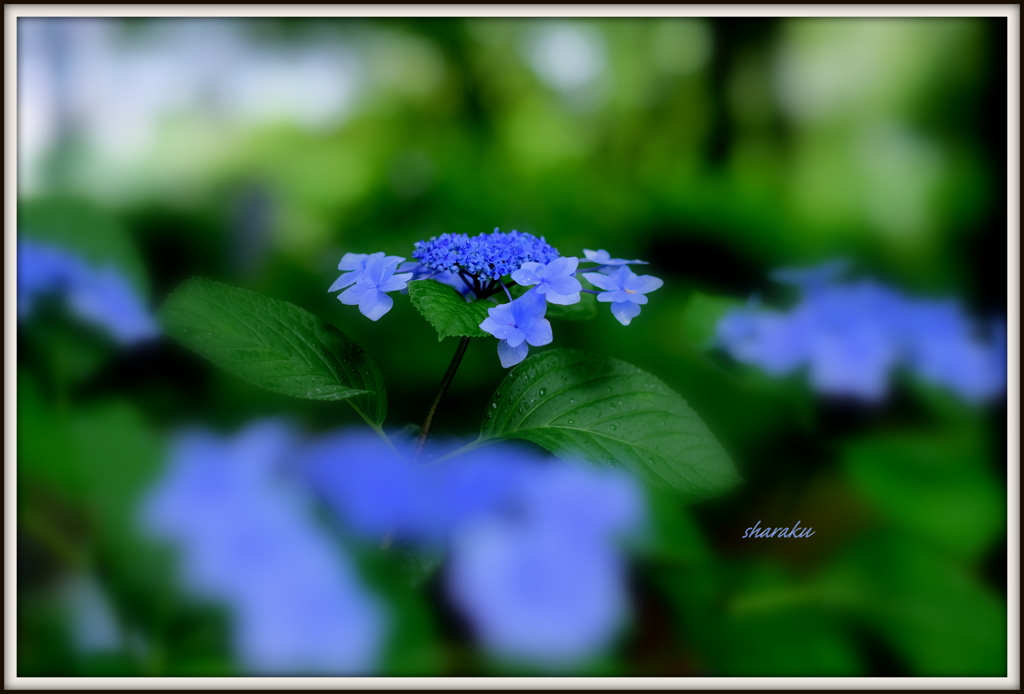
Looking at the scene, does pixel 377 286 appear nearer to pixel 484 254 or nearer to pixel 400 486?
pixel 484 254

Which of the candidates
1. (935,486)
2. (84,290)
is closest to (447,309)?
(84,290)

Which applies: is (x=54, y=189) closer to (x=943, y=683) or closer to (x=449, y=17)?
(x=449, y=17)

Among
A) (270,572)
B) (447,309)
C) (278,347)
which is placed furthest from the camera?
(270,572)

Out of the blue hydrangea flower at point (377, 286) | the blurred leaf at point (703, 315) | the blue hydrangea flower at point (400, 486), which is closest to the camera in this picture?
the blue hydrangea flower at point (377, 286)

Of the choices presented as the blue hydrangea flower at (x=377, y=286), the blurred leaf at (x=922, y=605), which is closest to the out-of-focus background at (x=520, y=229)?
the blurred leaf at (x=922, y=605)

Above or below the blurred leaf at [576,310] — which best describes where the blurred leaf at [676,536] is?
below

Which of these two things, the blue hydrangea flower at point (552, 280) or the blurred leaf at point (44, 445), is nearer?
the blue hydrangea flower at point (552, 280)

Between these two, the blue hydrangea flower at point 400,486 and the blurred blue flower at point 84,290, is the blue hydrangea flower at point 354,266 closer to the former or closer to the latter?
the blue hydrangea flower at point 400,486

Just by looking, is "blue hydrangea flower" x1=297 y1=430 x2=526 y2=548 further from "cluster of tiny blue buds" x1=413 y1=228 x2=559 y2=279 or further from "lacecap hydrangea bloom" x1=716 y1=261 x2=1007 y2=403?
"lacecap hydrangea bloom" x1=716 y1=261 x2=1007 y2=403
